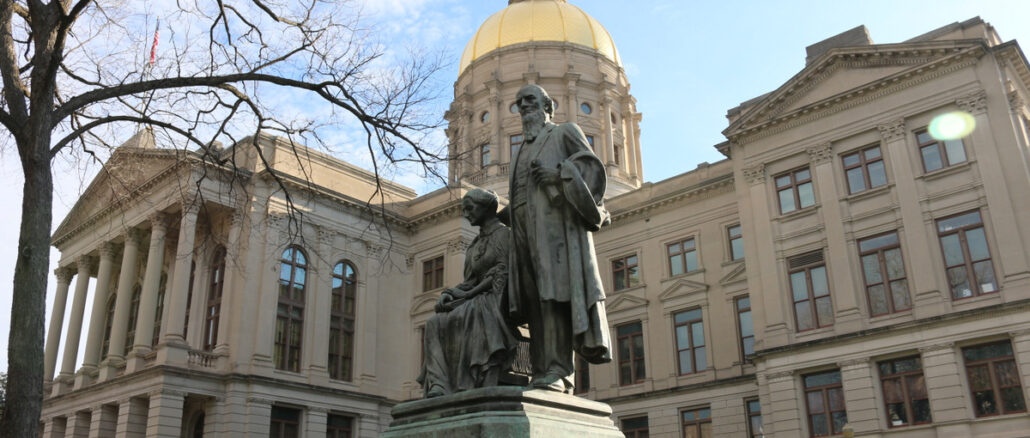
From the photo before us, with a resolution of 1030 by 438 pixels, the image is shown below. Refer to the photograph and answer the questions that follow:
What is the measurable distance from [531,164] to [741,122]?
27581mm

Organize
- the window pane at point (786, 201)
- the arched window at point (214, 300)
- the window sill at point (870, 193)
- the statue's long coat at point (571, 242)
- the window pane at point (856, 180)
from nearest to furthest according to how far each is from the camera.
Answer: the statue's long coat at point (571, 242), the window sill at point (870, 193), the window pane at point (856, 180), the window pane at point (786, 201), the arched window at point (214, 300)

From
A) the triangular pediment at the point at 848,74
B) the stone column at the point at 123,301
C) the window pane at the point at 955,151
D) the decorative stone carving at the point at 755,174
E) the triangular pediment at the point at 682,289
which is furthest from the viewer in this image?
the stone column at the point at 123,301

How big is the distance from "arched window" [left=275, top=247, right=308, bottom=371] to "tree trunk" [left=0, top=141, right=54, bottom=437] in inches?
1001

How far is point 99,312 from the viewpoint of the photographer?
40.0 metres

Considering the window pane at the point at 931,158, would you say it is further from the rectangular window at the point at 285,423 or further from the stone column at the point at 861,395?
the rectangular window at the point at 285,423

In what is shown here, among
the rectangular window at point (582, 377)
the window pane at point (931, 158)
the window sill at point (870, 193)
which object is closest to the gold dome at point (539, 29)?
the rectangular window at point (582, 377)

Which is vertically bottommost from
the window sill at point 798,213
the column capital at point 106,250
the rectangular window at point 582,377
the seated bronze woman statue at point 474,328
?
the seated bronze woman statue at point 474,328

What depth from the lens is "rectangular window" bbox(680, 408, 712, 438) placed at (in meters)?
33.2

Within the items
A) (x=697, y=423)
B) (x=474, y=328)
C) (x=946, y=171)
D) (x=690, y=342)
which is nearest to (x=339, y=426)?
(x=697, y=423)

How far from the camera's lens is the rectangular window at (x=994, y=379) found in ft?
77.6

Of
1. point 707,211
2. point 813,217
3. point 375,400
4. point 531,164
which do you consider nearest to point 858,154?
point 813,217

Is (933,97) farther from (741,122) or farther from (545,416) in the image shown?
(545,416)

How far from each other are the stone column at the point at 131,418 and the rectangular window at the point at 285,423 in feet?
16.4

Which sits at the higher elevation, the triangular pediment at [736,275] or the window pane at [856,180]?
the window pane at [856,180]
